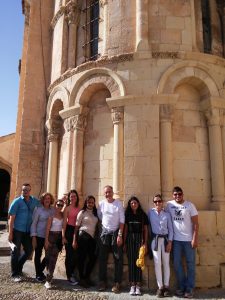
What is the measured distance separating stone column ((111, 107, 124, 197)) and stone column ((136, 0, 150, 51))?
5.43 ft

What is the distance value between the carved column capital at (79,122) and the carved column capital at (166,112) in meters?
2.11

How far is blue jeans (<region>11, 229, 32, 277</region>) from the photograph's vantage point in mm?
6426

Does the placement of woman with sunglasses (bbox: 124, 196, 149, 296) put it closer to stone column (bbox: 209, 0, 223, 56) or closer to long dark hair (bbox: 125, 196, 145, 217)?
long dark hair (bbox: 125, 196, 145, 217)

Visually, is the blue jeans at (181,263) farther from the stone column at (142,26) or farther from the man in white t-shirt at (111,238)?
the stone column at (142,26)

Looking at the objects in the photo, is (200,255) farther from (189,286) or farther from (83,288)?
(83,288)

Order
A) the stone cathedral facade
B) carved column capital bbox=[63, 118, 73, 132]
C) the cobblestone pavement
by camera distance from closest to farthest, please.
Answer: the cobblestone pavement → the stone cathedral facade → carved column capital bbox=[63, 118, 73, 132]

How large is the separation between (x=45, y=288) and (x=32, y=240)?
0.97 m

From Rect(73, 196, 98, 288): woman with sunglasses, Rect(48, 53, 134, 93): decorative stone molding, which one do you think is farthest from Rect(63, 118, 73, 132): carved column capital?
Rect(73, 196, 98, 288): woman with sunglasses

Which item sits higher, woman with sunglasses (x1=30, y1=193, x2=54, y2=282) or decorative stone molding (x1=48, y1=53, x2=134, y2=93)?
decorative stone molding (x1=48, y1=53, x2=134, y2=93)

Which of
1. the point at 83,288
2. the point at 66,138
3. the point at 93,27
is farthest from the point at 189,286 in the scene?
the point at 93,27

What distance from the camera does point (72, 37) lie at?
944cm

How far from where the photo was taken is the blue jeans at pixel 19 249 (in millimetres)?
6426

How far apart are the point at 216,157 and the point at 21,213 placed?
14.8ft

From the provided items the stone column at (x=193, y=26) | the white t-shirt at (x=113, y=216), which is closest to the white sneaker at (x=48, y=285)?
the white t-shirt at (x=113, y=216)
